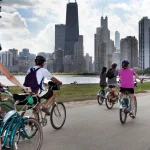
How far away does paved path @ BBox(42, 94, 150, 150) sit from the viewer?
6523 mm

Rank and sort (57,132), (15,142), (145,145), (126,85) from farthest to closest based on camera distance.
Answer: (126,85) → (57,132) → (145,145) → (15,142)

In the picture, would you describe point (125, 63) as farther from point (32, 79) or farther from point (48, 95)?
point (32, 79)

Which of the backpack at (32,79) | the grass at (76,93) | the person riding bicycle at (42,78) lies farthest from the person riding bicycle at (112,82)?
the backpack at (32,79)

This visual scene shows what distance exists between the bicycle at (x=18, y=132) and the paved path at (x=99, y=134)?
111 cm

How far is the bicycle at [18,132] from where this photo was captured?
15.3 ft

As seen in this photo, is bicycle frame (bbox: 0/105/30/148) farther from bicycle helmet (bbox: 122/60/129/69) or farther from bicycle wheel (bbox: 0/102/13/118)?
bicycle helmet (bbox: 122/60/129/69)

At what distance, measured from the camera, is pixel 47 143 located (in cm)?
675

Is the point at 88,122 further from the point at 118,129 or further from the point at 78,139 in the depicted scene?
the point at 78,139

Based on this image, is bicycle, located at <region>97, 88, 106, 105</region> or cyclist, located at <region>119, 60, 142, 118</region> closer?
cyclist, located at <region>119, 60, 142, 118</region>

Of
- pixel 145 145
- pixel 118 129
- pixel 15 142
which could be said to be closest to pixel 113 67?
pixel 118 129

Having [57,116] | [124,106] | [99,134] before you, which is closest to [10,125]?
[99,134]

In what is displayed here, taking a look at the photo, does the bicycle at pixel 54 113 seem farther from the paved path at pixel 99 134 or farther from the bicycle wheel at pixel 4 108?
the bicycle wheel at pixel 4 108

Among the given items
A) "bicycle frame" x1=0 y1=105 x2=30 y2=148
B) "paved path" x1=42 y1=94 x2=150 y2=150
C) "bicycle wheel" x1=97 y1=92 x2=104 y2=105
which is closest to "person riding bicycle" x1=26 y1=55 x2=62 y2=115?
"paved path" x1=42 y1=94 x2=150 y2=150

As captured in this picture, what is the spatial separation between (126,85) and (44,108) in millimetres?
3232
